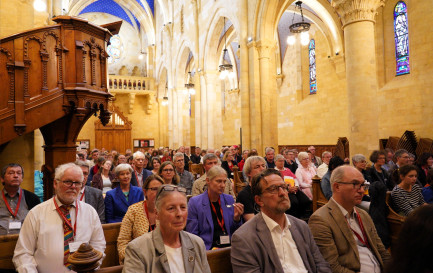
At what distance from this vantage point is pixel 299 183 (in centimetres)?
670

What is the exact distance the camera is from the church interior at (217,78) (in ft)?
18.3

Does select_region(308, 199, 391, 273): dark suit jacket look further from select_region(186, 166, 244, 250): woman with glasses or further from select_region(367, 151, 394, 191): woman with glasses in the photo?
select_region(367, 151, 394, 191): woman with glasses

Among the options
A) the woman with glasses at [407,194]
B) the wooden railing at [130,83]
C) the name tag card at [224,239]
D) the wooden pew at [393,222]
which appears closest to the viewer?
the name tag card at [224,239]

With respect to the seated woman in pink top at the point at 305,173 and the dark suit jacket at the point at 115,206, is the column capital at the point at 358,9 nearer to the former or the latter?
the seated woman in pink top at the point at 305,173

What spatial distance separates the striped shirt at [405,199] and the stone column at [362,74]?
3551 millimetres

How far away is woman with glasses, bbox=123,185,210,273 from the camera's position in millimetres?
2091

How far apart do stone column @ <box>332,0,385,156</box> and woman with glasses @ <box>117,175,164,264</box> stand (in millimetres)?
5974

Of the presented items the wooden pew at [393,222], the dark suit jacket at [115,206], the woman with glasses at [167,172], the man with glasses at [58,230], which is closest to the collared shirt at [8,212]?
the dark suit jacket at [115,206]

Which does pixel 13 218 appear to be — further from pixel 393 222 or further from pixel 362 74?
pixel 362 74

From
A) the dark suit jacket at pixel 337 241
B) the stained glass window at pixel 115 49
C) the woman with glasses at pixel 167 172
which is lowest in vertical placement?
the dark suit jacket at pixel 337 241

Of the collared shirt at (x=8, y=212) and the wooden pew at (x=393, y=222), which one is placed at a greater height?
the collared shirt at (x=8, y=212)

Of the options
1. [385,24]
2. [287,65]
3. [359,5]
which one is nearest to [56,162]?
[359,5]

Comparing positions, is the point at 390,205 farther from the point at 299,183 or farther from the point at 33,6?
the point at 33,6

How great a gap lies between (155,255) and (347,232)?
165 cm
